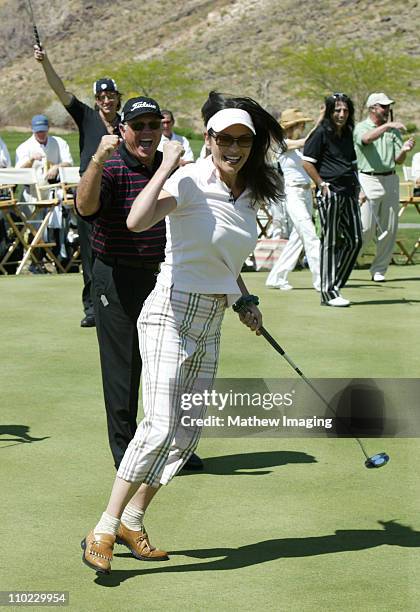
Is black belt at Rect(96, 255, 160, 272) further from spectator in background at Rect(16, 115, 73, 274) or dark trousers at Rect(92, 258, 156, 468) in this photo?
spectator in background at Rect(16, 115, 73, 274)

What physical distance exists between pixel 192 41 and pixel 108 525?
98558mm

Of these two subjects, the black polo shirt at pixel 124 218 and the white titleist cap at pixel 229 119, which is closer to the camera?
the white titleist cap at pixel 229 119

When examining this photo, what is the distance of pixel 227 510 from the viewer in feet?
19.6

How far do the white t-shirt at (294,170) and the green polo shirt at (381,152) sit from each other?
69cm

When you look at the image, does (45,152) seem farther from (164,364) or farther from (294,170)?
(164,364)

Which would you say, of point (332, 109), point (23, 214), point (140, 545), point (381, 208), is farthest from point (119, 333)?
point (23, 214)

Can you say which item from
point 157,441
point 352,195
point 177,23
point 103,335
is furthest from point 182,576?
point 177,23

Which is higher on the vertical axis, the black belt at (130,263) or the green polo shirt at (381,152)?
the black belt at (130,263)

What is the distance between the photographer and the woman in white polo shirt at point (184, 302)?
4.98m

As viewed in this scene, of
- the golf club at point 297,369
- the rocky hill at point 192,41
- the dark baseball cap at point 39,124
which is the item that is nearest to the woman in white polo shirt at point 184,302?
the golf club at point 297,369

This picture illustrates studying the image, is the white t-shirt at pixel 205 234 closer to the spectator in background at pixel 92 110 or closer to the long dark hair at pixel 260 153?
the long dark hair at pixel 260 153

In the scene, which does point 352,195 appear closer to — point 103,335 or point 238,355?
point 238,355

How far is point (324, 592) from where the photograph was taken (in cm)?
482

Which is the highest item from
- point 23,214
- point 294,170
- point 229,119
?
point 229,119
